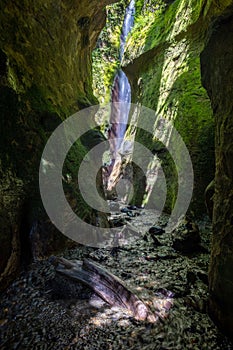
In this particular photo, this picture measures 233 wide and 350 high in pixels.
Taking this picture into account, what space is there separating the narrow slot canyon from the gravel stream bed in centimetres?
1

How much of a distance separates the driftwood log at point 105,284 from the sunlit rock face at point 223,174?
762 millimetres

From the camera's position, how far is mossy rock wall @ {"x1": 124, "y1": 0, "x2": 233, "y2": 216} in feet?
19.3

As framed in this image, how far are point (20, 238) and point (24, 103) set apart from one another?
2138 millimetres

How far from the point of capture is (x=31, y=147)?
11.9 feet

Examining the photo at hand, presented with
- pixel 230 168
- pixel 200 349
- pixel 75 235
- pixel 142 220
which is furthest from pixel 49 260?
pixel 142 220

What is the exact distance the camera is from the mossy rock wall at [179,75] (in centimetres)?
587

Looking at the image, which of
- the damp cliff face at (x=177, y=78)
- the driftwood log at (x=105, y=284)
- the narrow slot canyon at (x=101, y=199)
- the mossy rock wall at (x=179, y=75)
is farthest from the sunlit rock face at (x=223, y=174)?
the damp cliff face at (x=177, y=78)

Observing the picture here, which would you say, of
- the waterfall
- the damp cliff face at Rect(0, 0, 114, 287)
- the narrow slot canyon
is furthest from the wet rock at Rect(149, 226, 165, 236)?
the waterfall

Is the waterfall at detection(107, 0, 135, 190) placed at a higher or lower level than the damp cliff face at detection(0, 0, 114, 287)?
higher

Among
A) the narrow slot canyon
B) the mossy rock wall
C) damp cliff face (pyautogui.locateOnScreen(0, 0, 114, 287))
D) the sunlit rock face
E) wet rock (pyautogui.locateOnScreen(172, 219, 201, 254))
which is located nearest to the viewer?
the sunlit rock face

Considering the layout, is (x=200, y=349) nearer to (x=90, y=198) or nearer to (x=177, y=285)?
(x=177, y=285)

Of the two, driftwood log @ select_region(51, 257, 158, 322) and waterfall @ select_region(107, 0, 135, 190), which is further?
waterfall @ select_region(107, 0, 135, 190)

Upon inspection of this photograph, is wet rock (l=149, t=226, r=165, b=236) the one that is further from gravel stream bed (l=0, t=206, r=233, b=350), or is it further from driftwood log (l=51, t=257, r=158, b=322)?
driftwood log (l=51, t=257, r=158, b=322)

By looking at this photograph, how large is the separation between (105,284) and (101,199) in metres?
2.70
